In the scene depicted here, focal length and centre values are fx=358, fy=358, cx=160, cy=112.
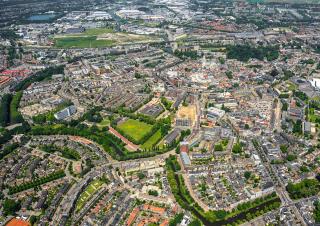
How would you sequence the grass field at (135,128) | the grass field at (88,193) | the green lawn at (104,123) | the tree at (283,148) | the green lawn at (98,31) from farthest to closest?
the green lawn at (98,31) → the green lawn at (104,123) → the grass field at (135,128) → the tree at (283,148) → the grass field at (88,193)

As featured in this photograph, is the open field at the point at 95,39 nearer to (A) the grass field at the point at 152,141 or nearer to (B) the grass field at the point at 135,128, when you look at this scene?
(B) the grass field at the point at 135,128

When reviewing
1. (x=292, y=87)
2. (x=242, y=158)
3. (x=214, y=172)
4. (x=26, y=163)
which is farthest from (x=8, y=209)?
(x=292, y=87)

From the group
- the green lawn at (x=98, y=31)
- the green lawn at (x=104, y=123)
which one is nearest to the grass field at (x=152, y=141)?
the green lawn at (x=104, y=123)

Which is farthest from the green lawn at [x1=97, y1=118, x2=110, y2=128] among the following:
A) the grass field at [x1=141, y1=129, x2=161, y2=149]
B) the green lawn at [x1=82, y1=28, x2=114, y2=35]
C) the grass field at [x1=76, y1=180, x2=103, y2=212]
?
the green lawn at [x1=82, y1=28, x2=114, y2=35]

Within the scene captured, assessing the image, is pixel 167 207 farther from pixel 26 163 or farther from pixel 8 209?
pixel 26 163

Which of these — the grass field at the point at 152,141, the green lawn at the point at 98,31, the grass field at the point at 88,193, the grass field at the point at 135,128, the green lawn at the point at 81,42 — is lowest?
the grass field at the point at 88,193

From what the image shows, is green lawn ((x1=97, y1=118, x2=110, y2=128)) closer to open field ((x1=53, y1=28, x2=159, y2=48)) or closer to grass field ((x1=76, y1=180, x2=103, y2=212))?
grass field ((x1=76, y1=180, x2=103, y2=212))

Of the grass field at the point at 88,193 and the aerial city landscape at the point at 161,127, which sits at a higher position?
the aerial city landscape at the point at 161,127

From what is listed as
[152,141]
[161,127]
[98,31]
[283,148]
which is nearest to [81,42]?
[98,31]
